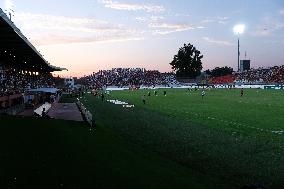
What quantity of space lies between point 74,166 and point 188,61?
515 feet

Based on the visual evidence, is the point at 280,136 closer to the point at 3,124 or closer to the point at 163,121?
the point at 163,121

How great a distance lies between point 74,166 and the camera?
10055mm

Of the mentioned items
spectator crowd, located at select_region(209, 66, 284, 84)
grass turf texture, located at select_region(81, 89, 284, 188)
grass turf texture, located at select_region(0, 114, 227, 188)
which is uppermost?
spectator crowd, located at select_region(209, 66, 284, 84)

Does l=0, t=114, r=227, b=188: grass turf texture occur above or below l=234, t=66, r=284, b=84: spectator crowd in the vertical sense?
below

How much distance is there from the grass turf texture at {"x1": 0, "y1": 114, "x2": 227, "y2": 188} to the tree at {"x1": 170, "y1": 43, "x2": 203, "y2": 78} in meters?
153

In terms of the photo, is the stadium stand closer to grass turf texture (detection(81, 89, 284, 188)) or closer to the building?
grass turf texture (detection(81, 89, 284, 188))

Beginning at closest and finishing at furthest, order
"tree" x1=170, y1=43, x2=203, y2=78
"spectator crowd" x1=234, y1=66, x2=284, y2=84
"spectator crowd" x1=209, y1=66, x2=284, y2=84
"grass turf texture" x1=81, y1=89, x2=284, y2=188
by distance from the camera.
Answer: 1. "grass turf texture" x1=81, y1=89, x2=284, y2=188
2. "spectator crowd" x1=234, y1=66, x2=284, y2=84
3. "spectator crowd" x1=209, y1=66, x2=284, y2=84
4. "tree" x1=170, y1=43, x2=203, y2=78

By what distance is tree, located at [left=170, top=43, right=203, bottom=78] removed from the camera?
16575cm

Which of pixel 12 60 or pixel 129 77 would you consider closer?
pixel 12 60

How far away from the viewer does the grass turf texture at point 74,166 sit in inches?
349

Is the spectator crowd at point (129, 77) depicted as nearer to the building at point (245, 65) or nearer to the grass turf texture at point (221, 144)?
the building at point (245, 65)

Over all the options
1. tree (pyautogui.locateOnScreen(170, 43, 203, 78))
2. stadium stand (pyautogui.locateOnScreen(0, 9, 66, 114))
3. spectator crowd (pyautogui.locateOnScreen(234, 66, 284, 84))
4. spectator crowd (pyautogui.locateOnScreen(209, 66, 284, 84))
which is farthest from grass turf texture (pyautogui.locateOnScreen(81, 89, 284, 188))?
tree (pyautogui.locateOnScreen(170, 43, 203, 78))

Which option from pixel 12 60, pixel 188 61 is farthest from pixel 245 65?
pixel 12 60

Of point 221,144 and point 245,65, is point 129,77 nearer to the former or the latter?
point 245,65
